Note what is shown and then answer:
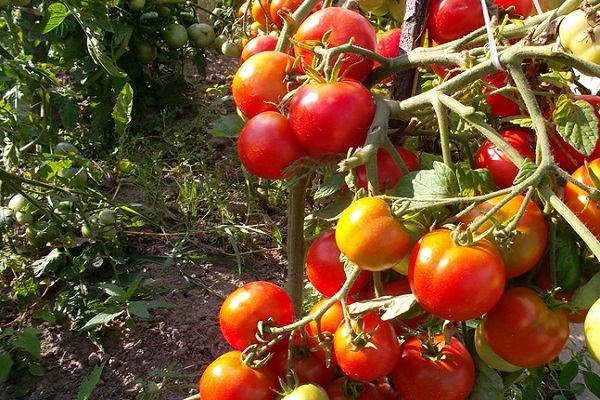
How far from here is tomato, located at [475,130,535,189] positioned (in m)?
0.71

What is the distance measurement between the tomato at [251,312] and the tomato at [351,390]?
0.10 m

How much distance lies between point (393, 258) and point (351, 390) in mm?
202

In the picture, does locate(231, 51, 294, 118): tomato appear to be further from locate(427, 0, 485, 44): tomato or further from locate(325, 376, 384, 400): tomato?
locate(325, 376, 384, 400): tomato

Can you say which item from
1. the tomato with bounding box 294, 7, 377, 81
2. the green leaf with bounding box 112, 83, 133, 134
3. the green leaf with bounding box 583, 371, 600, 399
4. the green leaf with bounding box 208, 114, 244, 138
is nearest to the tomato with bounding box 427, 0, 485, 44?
the tomato with bounding box 294, 7, 377, 81

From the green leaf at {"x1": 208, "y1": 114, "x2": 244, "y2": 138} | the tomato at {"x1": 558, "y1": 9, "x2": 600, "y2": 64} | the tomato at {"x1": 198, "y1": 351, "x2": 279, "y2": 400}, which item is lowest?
the tomato at {"x1": 198, "y1": 351, "x2": 279, "y2": 400}

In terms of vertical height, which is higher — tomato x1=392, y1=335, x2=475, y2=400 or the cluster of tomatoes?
the cluster of tomatoes

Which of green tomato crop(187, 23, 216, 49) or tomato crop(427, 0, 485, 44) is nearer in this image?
tomato crop(427, 0, 485, 44)

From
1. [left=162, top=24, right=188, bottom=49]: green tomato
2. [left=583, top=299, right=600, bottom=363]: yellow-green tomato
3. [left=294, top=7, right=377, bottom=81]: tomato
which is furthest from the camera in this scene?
[left=162, top=24, right=188, bottom=49]: green tomato

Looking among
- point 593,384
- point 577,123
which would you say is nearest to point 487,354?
point 577,123

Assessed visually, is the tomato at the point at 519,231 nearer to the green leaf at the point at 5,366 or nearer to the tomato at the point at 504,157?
the tomato at the point at 504,157

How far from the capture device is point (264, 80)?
31.4 inches

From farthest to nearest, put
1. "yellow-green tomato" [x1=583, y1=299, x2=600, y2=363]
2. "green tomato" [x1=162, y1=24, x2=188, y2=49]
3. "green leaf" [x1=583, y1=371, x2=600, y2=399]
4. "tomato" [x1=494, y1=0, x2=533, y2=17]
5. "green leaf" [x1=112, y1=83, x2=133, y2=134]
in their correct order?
"green tomato" [x1=162, y1=24, x2=188, y2=49] → "green leaf" [x1=112, y1=83, x2=133, y2=134] → "green leaf" [x1=583, y1=371, x2=600, y2=399] → "tomato" [x1=494, y1=0, x2=533, y2=17] → "yellow-green tomato" [x1=583, y1=299, x2=600, y2=363]

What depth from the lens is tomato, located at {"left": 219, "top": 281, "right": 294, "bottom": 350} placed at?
2.52 ft

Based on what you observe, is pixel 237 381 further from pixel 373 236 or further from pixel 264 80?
pixel 264 80
